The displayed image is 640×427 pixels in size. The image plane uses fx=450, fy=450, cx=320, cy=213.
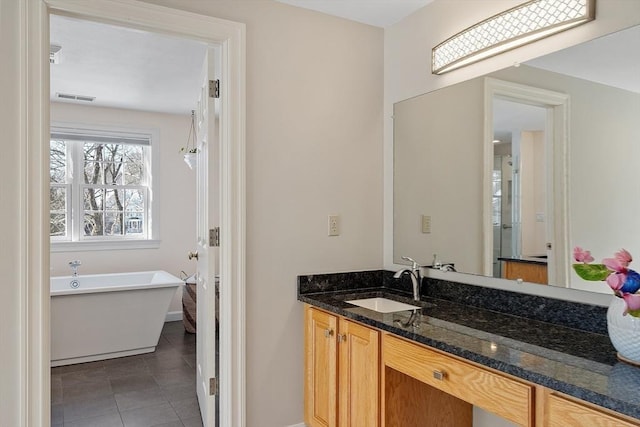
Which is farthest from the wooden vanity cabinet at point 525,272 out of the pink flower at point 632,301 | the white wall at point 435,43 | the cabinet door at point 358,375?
the white wall at point 435,43

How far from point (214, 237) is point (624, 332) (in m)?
1.77

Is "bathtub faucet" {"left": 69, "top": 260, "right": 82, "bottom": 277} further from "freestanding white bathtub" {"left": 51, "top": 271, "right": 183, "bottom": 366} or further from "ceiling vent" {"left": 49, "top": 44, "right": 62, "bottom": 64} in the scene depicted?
"ceiling vent" {"left": 49, "top": 44, "right": 62, "bottom": 64}

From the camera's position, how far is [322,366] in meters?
2.23

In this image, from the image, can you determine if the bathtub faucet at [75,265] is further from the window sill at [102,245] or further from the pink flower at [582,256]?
the pink flower at [582,256]

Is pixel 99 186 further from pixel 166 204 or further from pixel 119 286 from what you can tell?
pixel 119 286

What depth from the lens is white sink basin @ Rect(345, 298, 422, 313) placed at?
88.4 inches

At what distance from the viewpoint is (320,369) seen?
2.25 m

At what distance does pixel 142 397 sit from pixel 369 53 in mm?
2725

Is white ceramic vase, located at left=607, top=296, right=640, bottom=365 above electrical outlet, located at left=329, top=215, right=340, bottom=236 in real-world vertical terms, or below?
below

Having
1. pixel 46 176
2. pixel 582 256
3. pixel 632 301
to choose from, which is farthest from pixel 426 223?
pixel 46 176

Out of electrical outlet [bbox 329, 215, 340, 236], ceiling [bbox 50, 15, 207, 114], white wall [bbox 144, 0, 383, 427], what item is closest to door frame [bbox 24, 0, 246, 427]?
white wall [bbox 144, 0, 383, 427]

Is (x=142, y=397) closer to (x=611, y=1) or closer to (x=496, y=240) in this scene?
(x=496, y=240)

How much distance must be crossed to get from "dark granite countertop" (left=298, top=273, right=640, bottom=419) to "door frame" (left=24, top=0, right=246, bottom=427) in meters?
0.48

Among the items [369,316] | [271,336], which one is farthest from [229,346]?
[369,316]
